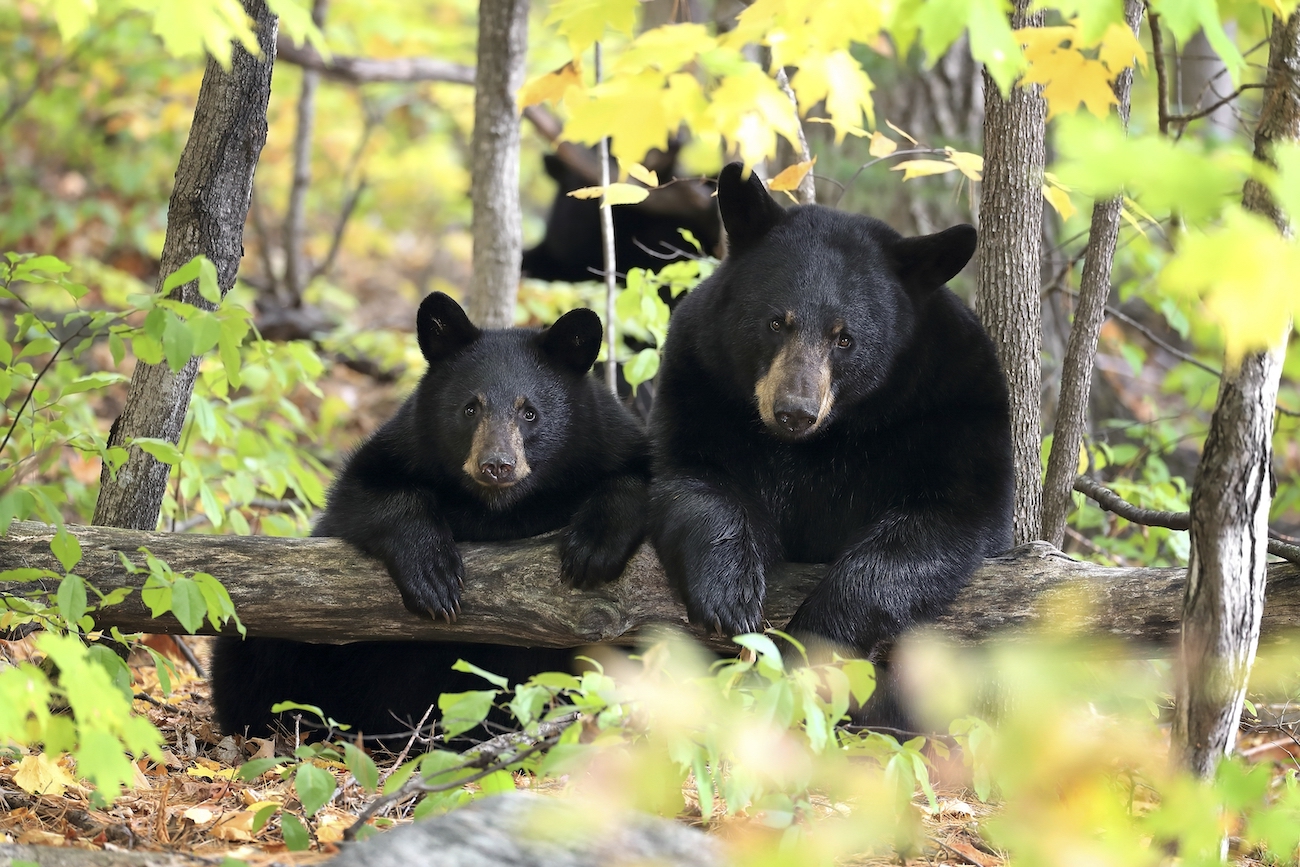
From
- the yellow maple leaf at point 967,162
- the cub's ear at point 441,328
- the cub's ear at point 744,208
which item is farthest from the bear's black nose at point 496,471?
the yellow maple leaf at point 967,162

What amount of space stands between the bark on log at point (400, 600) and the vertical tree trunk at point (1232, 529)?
1010mm

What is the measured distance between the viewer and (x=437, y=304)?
4301mm

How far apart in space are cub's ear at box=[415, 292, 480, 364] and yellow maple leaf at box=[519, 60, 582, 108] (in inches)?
29.8

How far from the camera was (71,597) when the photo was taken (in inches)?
114

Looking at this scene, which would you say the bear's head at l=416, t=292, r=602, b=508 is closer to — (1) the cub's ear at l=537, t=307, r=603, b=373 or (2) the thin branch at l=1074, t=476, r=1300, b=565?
(1) the cub's ear at l=537, t=307, r=603, b=373

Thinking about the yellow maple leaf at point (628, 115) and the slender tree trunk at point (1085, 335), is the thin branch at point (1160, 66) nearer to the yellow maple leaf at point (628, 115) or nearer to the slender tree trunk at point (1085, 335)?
the slender tree trunk at point (1085, 335)

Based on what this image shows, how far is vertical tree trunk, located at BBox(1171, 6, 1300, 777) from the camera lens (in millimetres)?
2244

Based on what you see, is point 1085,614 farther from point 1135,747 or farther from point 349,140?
point 349,140

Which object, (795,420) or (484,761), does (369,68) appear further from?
(484,761)

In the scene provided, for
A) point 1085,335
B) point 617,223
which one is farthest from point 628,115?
point 617,223

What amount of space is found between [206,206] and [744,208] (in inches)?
71.9

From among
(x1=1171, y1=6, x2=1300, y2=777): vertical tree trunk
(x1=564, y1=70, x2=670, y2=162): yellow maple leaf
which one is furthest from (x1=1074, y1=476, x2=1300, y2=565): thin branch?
(x1=564, y1=70, x2=670, y2=162): yellow maple leaf

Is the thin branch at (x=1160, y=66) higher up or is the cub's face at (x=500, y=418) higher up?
the thin branch at (x=1160, y=66)

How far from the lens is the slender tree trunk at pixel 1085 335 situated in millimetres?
4105
